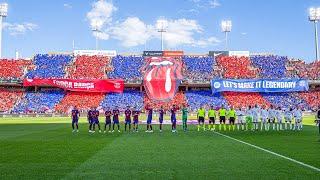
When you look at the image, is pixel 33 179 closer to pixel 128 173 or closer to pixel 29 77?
pixel 128 173

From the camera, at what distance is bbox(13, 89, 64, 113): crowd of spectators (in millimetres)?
67662

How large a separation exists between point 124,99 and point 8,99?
1966 centimetres

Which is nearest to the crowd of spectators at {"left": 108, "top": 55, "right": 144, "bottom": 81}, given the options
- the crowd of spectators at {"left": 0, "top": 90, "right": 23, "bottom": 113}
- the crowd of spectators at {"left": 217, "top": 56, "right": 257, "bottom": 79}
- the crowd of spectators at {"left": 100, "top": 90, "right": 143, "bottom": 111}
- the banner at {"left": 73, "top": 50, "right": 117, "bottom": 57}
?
the banner at {"left": 73, "top": 50, "right": 117, "bottom": 57}

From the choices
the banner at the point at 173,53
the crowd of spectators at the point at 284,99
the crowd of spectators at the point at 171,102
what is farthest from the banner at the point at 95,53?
the crowd of spectators at the point at 284,99

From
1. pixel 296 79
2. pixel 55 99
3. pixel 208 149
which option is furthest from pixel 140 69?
pixel 208 149

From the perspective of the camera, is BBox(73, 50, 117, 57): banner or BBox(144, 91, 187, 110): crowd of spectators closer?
BBox(144, 91, 187, 110): crowd of spectators

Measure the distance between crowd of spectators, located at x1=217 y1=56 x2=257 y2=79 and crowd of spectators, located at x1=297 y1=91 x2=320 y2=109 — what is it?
9.32 m

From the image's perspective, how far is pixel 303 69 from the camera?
78.6m

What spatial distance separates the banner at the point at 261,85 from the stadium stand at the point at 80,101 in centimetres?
2031

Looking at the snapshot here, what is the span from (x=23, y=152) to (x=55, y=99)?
57018mm

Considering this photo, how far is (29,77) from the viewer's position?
74312 mm

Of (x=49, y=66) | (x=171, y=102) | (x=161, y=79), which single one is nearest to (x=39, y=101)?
(x=49, y=66)

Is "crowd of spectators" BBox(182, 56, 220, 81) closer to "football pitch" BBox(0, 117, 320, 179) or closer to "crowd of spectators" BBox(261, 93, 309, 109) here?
"crowd of spectators" BBox(261, 93, 309, 109)

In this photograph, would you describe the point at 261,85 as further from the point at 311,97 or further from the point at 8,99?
the point at 8,99
